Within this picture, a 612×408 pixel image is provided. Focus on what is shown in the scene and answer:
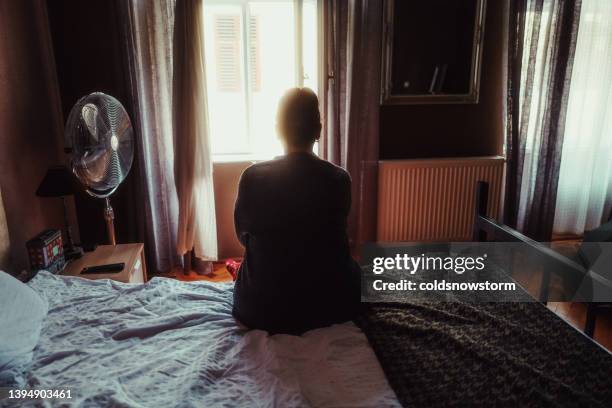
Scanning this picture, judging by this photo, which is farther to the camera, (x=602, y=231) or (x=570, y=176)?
(x=570, y=176)

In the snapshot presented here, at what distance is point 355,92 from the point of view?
2.83 m

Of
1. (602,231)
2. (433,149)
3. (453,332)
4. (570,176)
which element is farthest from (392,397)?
(570,176)

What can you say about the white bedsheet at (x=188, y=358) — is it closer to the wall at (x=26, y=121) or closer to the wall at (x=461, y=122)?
the wall at (x=26, y=121)

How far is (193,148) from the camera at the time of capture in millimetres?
2699

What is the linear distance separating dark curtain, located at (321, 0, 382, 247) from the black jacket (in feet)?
5.26

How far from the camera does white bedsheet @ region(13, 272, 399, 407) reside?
1.00 metres

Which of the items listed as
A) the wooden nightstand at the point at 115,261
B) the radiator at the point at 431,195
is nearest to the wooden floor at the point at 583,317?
the radiator at the point at 431,195

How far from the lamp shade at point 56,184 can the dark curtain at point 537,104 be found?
2.91 meters

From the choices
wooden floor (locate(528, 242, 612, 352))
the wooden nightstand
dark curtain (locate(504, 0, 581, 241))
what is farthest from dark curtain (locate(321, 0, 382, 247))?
the wooden nightstand

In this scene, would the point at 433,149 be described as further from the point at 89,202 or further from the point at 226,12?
the point at 89,202

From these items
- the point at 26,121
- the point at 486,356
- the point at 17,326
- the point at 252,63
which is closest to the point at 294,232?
the point at 486,356

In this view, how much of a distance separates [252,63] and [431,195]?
1626 millimetres

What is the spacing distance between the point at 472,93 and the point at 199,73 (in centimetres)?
200

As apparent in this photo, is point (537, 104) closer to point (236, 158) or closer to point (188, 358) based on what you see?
point (236, 158)
